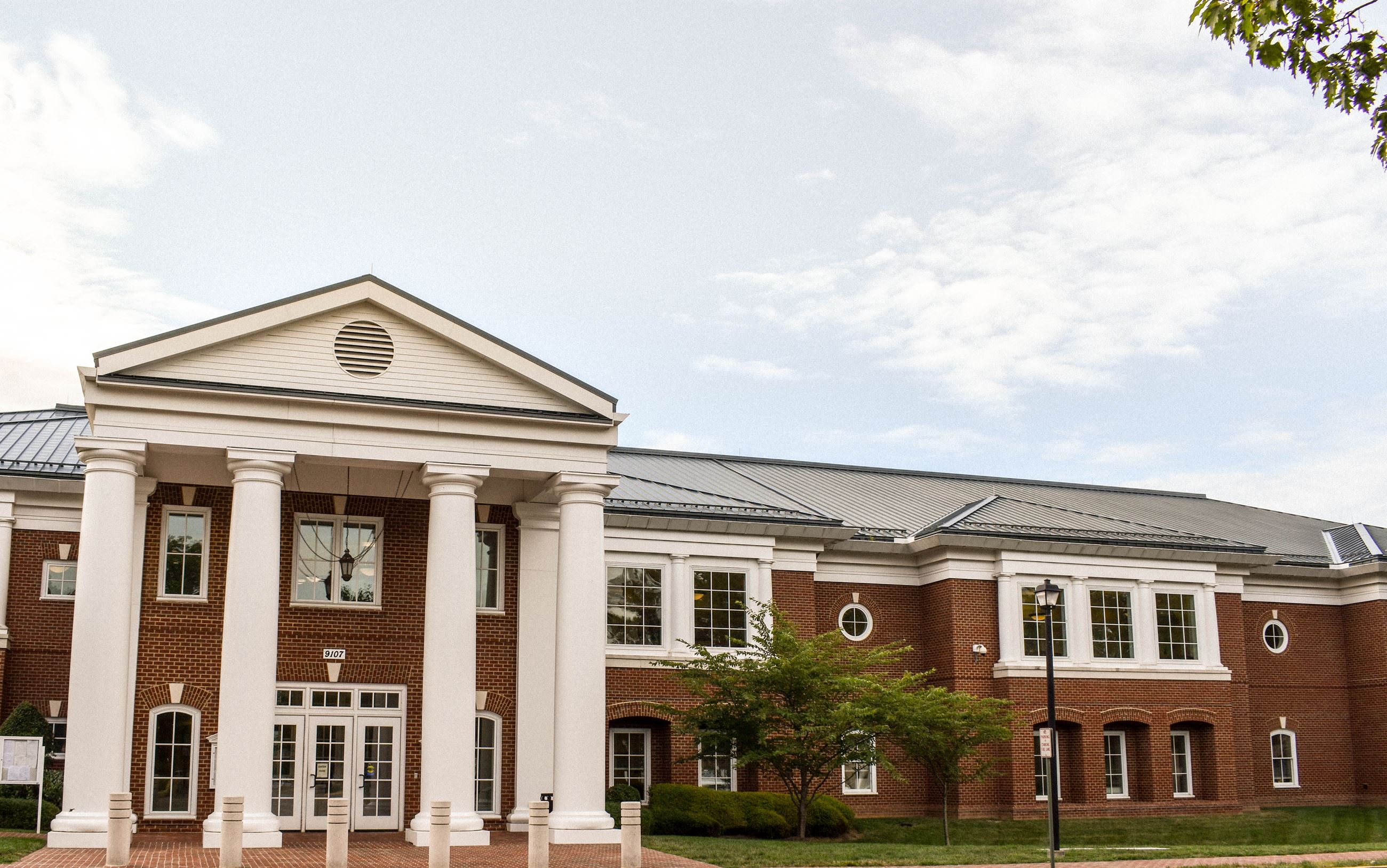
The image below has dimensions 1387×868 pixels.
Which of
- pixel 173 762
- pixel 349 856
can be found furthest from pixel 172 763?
pixel 349 856

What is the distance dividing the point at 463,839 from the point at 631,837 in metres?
4.75

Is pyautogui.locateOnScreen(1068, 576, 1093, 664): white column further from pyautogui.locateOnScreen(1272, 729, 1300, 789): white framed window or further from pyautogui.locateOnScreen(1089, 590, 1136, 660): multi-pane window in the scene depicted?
pyautogui.locateOnScreen(1272, 729, 1300, 789): white framed window

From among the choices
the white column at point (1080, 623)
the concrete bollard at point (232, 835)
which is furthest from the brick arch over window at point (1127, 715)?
the concrete bollard at point (232, 835)

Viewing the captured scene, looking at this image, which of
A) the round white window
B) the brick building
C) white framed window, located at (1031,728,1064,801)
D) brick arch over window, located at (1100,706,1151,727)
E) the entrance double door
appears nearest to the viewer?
the brick building

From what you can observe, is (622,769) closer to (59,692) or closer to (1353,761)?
(59,692)

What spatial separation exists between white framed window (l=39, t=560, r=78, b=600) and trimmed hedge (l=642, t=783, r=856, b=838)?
40.8ft

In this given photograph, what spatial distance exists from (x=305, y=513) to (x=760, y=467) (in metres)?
16.6

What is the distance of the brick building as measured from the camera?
23062mm

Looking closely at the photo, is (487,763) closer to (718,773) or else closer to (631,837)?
(718,773)

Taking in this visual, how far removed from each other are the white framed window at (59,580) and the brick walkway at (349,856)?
5.86 meters

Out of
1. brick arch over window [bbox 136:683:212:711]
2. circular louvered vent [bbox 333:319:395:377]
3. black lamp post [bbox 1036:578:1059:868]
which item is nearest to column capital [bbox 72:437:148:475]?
circular louvered vent [bbox 333:319:395:377]

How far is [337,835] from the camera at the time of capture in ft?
61.2

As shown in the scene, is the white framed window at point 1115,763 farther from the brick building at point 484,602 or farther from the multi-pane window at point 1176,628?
the multi-pane window at point 1176,628

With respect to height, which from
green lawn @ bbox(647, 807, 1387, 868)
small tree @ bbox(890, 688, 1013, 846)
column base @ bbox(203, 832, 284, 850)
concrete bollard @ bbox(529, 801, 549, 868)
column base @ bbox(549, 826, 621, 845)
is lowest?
green lawn @ bbox(647, 807, 1387, 868)
